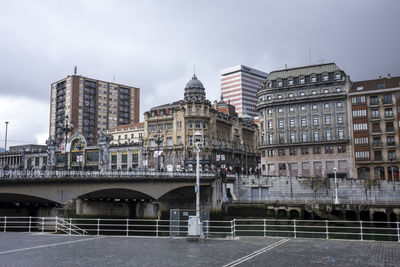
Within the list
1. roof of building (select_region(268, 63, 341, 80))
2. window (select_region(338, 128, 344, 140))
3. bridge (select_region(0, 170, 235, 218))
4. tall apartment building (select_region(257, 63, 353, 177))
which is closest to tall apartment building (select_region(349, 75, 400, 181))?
tall apartment building (select_region(257, 63, 353, 177))

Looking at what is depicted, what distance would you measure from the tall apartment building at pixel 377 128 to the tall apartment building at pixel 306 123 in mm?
2103

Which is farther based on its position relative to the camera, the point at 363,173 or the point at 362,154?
the point at 362,154

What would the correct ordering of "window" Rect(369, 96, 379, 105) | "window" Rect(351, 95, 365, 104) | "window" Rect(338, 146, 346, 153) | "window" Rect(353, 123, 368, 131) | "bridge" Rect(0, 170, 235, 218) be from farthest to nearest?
"window" Rect(338, 146, 346, 153), "window" Rect(351, 95, 365, 104), "window" Rect(353, 123, 368, 131), "window" Rect(369, 96, 379, 105), "bridge" Rect(0, 170, 235, 218)

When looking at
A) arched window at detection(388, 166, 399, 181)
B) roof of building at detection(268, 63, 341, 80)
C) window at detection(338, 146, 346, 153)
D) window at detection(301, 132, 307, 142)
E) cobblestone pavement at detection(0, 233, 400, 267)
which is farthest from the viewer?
roof of building at detection(268, 63, 341, 80)

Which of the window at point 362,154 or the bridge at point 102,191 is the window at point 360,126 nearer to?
the window at point 362,154

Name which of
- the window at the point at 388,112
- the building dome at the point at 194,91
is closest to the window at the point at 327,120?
the window at the point at 388,112

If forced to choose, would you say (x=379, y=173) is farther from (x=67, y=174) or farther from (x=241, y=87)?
(x=241, y=87)

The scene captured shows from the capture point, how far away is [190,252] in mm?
20484

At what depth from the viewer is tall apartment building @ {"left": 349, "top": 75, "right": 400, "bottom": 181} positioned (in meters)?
76.6

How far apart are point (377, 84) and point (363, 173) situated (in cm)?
1885

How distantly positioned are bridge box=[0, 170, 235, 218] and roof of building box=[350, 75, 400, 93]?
110 feet

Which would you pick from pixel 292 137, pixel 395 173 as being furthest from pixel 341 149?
pixel 395 173

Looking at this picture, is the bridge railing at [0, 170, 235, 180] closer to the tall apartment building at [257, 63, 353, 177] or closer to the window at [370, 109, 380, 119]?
the tall apartment building at [257, 63, 353, 177]

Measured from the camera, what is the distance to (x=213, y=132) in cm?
10012
